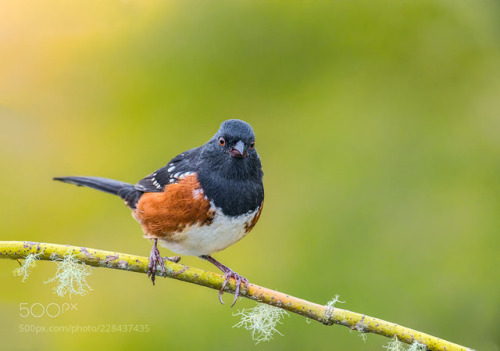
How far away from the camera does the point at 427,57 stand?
4.11m

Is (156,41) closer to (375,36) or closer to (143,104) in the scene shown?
(143,104)

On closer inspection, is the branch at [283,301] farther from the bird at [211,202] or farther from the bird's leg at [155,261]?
the bird at [211,202]

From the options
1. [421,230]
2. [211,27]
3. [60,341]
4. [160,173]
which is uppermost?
[211,27]

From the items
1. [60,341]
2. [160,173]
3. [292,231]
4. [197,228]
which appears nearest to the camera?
[197,228]

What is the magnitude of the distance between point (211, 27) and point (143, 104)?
783 millimetres

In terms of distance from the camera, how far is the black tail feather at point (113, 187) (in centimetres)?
296

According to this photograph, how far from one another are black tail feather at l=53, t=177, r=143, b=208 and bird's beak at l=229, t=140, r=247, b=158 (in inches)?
33.8

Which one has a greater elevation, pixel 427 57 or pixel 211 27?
pixel 427 57

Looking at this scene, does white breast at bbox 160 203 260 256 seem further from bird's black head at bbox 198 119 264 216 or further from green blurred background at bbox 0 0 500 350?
green blurred background at bbox 0 0 500 350

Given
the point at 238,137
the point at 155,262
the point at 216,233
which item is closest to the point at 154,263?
the point at 155,262

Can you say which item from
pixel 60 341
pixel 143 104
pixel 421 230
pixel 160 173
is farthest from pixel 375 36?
pixel 60 341

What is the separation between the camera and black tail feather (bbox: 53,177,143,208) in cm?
296
